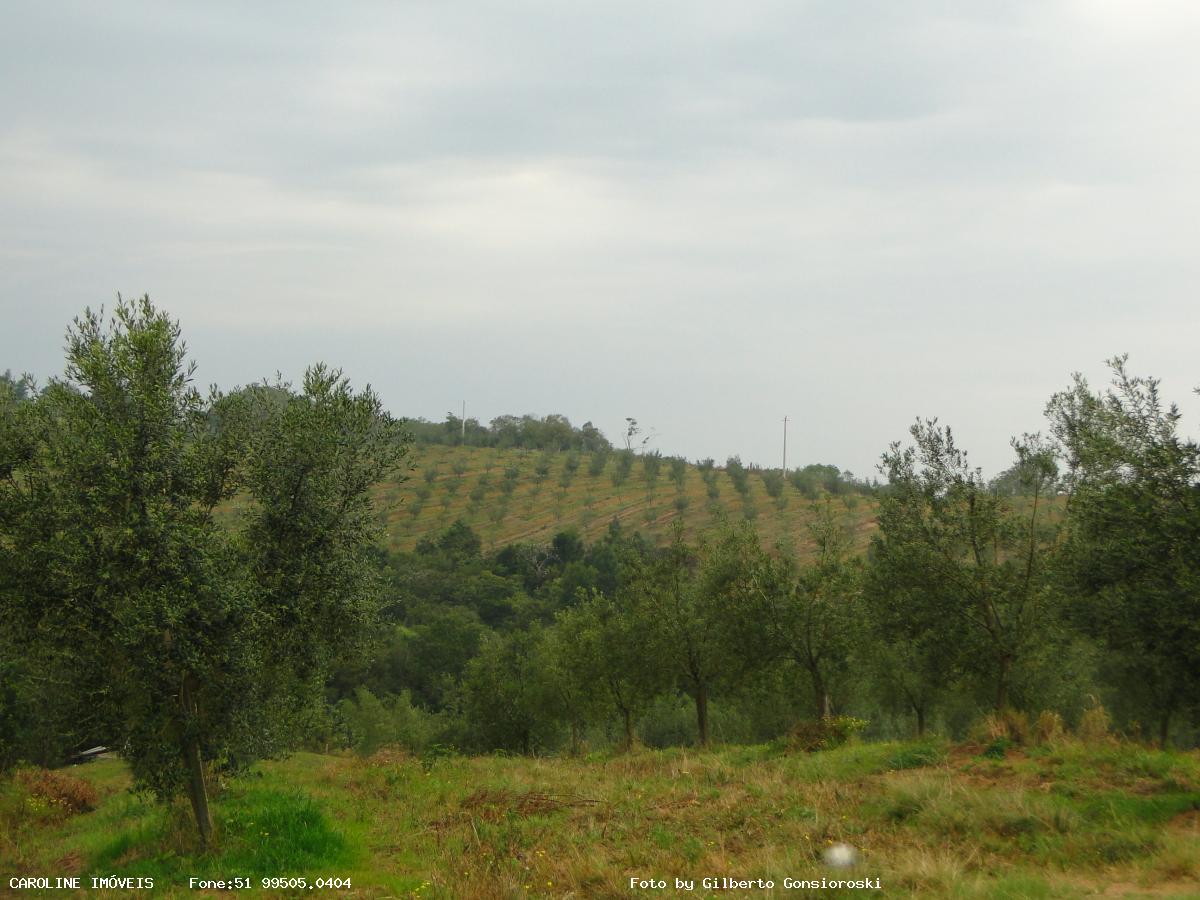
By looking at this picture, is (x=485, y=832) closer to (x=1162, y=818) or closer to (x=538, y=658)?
(x=1162, y=818)

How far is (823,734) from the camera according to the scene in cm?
2456

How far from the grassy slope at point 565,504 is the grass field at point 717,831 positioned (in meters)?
70.7

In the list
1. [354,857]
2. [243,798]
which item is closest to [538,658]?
[243,798]

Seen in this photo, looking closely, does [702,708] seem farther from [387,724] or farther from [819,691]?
[387,724]

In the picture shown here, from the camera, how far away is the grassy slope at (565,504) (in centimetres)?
10181

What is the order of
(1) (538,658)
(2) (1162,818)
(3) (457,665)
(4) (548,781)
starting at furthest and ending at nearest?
(3) (457,665) → (1) (538,658) → (4) (548,781) → (2) (1162,818)

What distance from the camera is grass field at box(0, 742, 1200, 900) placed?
11.8 metres

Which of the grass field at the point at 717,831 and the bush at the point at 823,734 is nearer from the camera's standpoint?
the grass field at the point at 717,831

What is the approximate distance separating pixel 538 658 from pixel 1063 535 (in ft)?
96.0

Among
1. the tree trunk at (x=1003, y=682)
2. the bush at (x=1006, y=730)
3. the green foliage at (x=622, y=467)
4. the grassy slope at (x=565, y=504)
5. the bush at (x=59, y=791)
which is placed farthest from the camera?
the green foliage at (x=622, y=467)

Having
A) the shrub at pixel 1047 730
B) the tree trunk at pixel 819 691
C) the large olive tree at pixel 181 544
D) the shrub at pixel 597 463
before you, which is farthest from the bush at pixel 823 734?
the shrub at pixel 597 463

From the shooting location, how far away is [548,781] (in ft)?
70.4

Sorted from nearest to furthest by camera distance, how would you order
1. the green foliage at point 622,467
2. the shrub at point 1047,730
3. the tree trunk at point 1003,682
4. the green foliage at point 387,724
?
the shrub at point 1047,730
the tree trunk at point 1003,682
the green foliage at point 387,724
the green foliage at point 622,467

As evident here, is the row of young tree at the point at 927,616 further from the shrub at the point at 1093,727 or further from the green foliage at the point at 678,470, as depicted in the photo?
the green foliage at the point at 678,470
